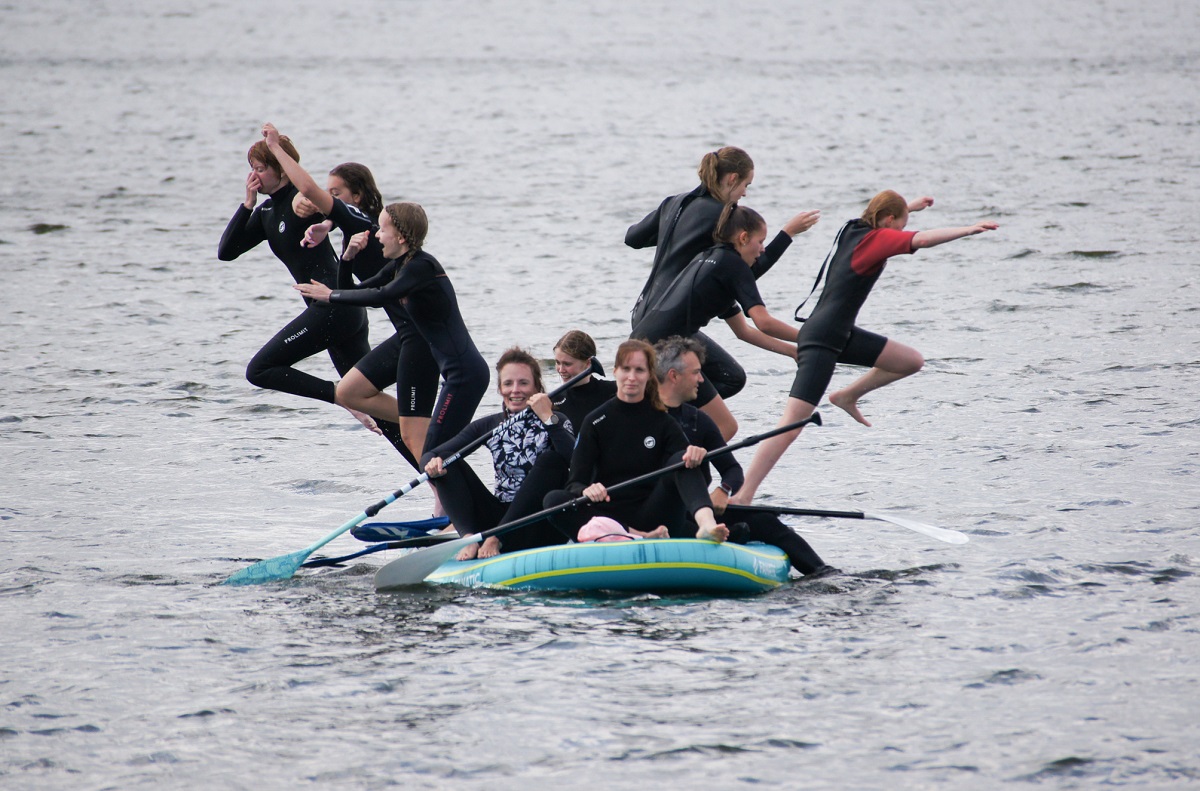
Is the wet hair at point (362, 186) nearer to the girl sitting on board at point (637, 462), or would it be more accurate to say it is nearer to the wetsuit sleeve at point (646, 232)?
the wetsuit sleeve at point (646, 232)

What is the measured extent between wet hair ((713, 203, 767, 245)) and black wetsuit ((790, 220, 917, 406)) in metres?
0.46

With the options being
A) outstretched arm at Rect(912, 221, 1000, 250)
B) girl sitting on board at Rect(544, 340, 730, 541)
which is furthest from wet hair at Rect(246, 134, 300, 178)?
outstretched arm at Rect(912, 221, 1000, 250)

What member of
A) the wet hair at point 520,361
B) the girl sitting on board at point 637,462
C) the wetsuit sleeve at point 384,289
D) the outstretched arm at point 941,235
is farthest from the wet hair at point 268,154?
the outstretched arm at point 941,235

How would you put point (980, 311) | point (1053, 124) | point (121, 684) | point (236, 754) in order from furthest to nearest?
point (1053, 124) → point (980, 311) → point (121, 684) → point (236, 754)

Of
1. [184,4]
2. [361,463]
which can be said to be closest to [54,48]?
[184,4]

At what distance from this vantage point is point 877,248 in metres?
7.95

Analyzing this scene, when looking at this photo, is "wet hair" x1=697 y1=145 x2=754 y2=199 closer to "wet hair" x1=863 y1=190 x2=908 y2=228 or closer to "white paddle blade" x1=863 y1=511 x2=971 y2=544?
"wet hair" x1=863 y1=190 x2=908 y2=228

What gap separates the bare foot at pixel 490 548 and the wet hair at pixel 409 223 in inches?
62.2

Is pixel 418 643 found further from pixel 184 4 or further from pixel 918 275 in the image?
pixel 184 4

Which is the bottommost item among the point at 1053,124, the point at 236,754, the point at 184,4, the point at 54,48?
the point at 236,754

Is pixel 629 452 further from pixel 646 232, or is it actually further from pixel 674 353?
pixel 646 232

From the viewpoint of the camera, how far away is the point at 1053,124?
28.1m

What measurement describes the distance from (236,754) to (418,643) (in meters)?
1.26

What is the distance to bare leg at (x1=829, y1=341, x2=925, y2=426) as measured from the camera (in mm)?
8289
